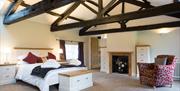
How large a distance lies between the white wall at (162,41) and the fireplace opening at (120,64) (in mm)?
1093

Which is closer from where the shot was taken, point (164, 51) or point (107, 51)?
point (164, 51)

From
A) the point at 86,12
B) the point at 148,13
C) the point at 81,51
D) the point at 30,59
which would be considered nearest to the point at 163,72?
the point at 148,13

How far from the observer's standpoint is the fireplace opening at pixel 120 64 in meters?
7.52

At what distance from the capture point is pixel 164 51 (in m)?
6.56

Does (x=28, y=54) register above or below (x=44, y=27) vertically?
below

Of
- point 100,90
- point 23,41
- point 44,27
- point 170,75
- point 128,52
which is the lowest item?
point 100,90

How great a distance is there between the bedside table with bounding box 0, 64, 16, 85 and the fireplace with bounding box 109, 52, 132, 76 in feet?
14.5

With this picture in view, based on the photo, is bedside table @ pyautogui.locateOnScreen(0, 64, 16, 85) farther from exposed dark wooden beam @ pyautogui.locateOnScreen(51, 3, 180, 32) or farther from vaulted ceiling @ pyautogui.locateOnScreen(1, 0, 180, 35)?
exposed dark wooden beam @ pyautogui.locateOnScreen(51, 3, 180, 32)

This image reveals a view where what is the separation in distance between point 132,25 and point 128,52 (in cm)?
124

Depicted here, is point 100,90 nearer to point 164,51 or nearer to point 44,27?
point 164,51

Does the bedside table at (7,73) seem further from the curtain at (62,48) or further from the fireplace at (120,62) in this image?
the fireplace at (120,62)

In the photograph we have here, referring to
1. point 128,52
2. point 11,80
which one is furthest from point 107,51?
point 11,80

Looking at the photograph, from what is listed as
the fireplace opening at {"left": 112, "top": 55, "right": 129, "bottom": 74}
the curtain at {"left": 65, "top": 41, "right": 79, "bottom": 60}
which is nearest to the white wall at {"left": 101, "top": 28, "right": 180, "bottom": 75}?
the fireplace opening at {"left": 112, "top": 55, "right": 129, "bottom": 74}

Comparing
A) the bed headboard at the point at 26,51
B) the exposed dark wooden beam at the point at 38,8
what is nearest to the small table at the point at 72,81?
the exposed dark wooden beam at the point at 38,8
